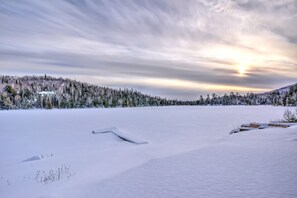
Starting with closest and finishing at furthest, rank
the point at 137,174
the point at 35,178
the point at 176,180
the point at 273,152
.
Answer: the point at 176,180, the point at 137,174, the point at 273,152, the point at 35,178

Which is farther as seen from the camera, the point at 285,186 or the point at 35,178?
the point at 35,178

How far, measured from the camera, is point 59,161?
17.3m

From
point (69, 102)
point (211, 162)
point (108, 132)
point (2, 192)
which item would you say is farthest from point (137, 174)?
point (69, 102)

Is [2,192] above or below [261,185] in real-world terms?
below

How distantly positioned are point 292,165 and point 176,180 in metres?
3.48

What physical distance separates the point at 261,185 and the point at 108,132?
30.4 m

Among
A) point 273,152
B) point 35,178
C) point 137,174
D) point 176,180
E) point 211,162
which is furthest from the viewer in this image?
point 35,178

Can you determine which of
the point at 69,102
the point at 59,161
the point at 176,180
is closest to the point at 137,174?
the point at 176,180

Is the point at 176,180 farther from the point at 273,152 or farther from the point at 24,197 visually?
the point at 24,197

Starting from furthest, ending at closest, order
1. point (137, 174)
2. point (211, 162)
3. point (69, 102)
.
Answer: point (69, 102) < point (211, 162) < point (137, 174)

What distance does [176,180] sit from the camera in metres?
7.89

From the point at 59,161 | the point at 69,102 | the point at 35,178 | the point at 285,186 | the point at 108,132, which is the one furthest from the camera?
the point at 69,102

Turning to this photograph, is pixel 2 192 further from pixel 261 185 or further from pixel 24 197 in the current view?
pixel 261 185

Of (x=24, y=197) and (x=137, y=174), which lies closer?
(x=137, y=174)
